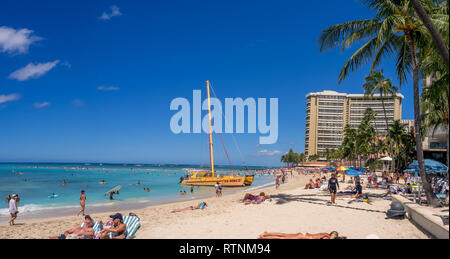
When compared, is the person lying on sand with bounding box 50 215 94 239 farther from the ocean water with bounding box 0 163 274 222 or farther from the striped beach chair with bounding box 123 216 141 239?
the ocean water with bounding box 0 163 274 222

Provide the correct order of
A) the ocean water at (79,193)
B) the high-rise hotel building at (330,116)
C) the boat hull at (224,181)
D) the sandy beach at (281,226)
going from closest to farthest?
1. the sandy beach at (281,226)
2. the ocean water at (79,193)
3. the boat hull at (224,181)
4. the high-rise hotel building at (330,116)

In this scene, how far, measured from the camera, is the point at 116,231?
8.38 m

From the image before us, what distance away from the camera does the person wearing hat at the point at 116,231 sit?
8.19 m

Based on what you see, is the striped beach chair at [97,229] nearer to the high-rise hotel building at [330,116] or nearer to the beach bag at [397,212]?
the beach bag at [397,212]

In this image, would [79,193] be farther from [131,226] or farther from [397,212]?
[397,212]

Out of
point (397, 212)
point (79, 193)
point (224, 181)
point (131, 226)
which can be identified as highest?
point (397, 212)

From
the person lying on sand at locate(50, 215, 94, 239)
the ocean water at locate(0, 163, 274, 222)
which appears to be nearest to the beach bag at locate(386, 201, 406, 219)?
the person lying on sand at locate(50, 215, 94, 239)

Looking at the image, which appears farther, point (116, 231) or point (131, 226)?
point (131, 226)

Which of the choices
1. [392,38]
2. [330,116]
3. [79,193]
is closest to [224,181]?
[79,193]

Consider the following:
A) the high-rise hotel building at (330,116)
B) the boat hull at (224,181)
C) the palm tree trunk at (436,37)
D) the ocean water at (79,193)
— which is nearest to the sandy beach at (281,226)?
the palm tree trunk at (436,37)

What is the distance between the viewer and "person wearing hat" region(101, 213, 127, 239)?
8.19 metres

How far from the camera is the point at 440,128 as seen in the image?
25.3 meters
